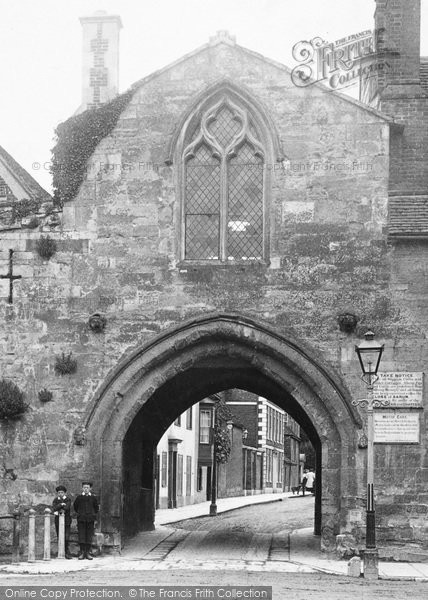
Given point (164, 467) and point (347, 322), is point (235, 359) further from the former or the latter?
point (164, 467)

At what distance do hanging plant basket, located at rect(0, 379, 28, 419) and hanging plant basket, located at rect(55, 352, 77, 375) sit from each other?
0.79 m

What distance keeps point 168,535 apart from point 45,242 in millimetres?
7641

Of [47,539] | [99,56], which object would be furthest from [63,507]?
[99,56]

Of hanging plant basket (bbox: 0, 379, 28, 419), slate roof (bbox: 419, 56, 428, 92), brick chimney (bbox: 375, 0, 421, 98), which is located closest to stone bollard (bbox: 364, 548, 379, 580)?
hanging plant basket (bbox: 0, 379, 28, 419)

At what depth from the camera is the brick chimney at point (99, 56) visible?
3272cm

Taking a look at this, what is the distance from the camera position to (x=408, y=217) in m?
19.8

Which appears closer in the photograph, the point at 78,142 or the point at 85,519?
the point at 85,519

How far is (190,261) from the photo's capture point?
797 inches

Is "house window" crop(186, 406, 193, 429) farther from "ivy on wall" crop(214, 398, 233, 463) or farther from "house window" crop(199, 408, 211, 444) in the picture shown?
"ivy on wall" crop(214, 398, 233, 463)

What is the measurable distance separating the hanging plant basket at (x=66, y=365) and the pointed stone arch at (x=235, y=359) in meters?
0.64

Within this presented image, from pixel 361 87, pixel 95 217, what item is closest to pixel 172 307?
pixel 95 217

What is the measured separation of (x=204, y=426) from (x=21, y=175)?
23086 mm

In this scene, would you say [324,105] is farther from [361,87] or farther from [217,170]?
[361,87]

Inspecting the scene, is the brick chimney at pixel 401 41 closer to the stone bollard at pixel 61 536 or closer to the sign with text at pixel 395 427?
the sign with text at pixel 395 427
